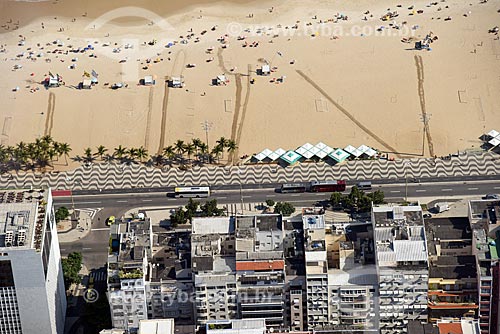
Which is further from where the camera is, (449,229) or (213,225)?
(213,225)

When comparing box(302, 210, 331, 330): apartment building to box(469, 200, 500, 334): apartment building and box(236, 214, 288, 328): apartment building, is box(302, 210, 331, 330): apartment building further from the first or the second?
box(469, 200, 500, 334): apartment building

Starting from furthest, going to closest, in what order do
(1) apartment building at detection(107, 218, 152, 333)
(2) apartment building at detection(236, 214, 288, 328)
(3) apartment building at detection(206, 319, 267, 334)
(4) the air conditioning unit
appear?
1. (1) apartment building at detection(107, 218, 152, 333)
2. (2) apartment building at detection(236, 214, 288, 328)
3. (4) the air conditioning unit
4. (3) apartment building at detection(206, 319, 267, 334)

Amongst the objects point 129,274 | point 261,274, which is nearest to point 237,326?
point 261,274

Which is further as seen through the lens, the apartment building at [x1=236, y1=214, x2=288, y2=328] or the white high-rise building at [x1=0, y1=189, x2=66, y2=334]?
the apartment building at [x1=236, y1=214, x2=288, y2=328]

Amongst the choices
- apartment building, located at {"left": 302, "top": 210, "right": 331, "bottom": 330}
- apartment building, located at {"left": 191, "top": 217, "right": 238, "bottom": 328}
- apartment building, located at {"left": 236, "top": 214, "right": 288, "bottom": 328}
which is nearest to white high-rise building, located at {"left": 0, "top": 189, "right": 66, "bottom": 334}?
apartment building, located at {"left": 191, "top": 217, "right": 238, "bottom": 328}

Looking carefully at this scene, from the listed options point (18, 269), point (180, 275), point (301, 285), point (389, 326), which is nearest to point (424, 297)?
point (389, 326)

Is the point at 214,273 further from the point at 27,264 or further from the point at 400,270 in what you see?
the point at 400,270

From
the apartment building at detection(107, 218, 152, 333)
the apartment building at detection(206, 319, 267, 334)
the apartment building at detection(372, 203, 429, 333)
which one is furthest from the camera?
the apartment building at detection(107, 218, 152, 333)
